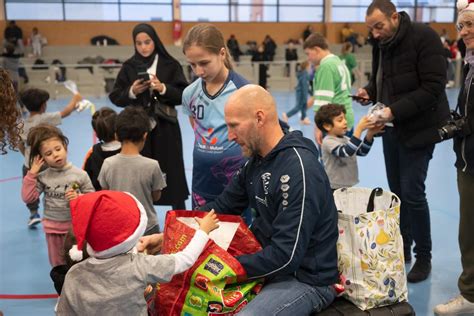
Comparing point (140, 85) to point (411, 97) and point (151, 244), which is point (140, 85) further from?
point (411, 97)

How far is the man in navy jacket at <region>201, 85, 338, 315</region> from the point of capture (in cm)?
222

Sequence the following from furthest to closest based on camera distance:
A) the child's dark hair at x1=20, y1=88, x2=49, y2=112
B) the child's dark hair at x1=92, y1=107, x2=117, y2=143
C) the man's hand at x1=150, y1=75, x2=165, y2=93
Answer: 1. the child's dark hair at x1=20, y1=88, x2=49, y2=112
2. the man's hand at x1=150, y1=75, x2=165, y2=93
3. the child's dark hair at x1=92, y1=107, x2=117, y2=143

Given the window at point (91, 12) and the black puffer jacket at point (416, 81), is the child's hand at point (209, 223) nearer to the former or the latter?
the black puffer jacket at point (416, 81)

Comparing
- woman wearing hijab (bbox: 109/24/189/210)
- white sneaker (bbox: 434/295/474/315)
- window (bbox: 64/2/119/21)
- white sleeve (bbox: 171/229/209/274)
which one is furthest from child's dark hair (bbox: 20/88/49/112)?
window (bbox: 64/2/119/21)

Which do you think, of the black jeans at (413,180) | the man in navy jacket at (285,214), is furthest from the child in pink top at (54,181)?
the black jeans at (413,180)

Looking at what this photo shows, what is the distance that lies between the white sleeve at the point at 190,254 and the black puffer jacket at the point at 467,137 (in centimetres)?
177

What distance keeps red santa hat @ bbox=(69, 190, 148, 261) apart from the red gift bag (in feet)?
0.88

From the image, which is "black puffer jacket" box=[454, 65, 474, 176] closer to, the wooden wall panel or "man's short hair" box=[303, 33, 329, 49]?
"man's short hair" box=[303, 33, 329, 49]

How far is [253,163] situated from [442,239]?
9.08 feet

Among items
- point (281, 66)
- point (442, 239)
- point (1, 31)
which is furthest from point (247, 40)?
point (442, 239)

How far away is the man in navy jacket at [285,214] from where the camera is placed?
2223 mm

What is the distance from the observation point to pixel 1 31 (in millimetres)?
20312

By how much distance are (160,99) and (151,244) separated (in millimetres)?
1839

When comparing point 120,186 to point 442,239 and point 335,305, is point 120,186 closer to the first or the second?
point 335,305
